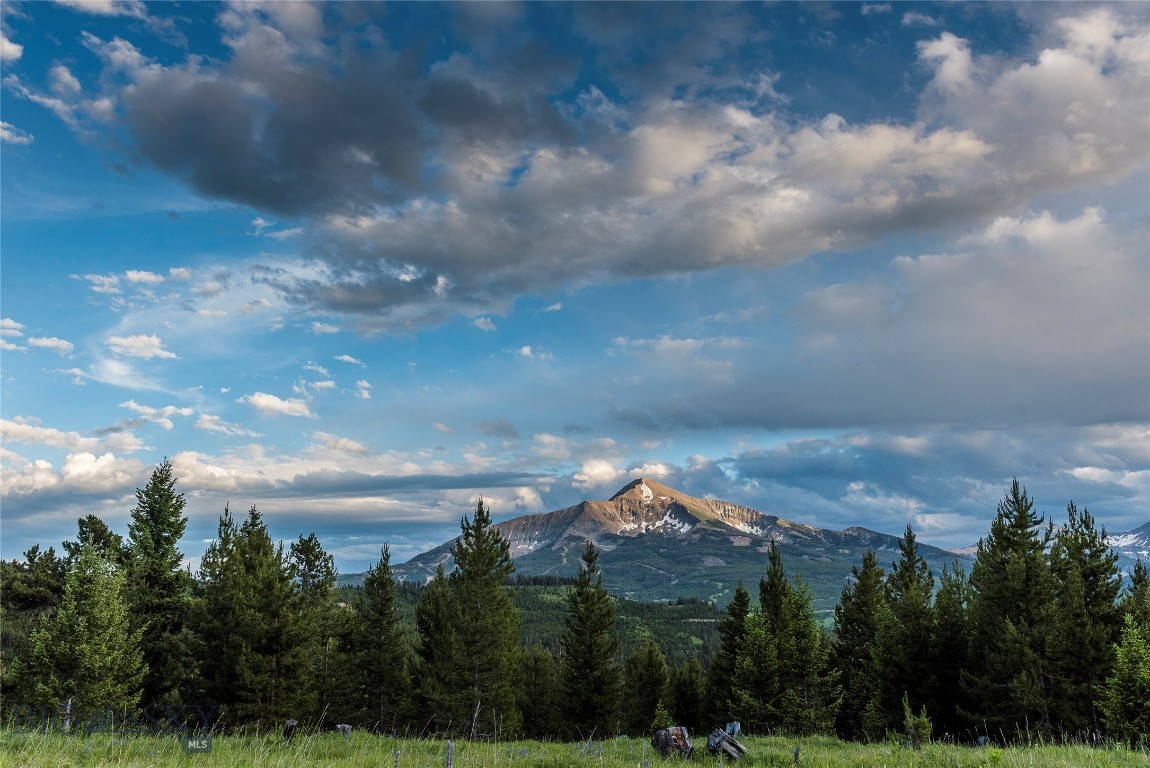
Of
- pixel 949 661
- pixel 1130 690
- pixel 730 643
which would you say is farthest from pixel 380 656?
pixel 1130 690

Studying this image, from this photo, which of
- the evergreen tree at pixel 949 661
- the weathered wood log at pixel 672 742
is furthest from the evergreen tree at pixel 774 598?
the weathered wood log at pixel 672 742

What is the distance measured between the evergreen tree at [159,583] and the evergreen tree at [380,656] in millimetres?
18048

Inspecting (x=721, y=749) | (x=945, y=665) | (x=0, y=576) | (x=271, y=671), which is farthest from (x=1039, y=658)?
(x=0, y=576)

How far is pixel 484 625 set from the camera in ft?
161

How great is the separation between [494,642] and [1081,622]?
38.8 metres

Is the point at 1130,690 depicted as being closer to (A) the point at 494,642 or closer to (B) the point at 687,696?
(A) the point at 494,642

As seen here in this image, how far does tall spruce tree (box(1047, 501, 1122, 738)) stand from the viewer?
3466 cm

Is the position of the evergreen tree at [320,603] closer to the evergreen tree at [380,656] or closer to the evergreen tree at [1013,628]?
the evergreen tree at [380,656]

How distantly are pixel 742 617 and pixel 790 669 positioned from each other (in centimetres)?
797

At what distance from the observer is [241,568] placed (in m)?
35.4

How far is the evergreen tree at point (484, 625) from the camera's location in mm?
48625

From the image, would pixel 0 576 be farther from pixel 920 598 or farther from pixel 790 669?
pixel 920 598

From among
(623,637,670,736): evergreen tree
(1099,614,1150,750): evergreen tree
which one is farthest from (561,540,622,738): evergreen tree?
(1099,614,1150,750): evergreen tree

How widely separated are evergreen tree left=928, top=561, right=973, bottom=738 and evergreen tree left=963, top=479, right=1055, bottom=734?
4.04 ft
